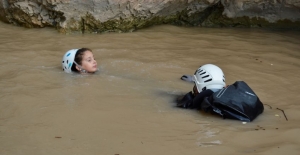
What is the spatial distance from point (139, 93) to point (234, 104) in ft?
4.51

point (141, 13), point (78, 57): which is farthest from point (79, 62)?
point (141, 13)

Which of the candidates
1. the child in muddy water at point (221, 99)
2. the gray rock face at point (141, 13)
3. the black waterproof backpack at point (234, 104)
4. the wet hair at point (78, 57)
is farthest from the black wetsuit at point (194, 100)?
the gray rock face at point (141, 13)

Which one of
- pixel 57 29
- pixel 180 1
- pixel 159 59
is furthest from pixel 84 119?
pixel 180 1

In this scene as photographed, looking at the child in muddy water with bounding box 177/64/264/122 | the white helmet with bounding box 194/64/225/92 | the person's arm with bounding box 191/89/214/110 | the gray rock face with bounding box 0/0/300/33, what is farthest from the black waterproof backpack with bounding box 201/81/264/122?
the gray rock face with bounding box 0/0/300/33

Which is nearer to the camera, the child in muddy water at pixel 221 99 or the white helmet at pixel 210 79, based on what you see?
the child in muddy water at pixel 221 99

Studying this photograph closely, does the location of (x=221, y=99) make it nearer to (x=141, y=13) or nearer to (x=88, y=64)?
(x=88, y=64)

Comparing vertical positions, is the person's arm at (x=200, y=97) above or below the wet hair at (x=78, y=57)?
above

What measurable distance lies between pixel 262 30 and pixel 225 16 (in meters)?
0.85

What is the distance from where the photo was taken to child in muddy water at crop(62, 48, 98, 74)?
647 centimetres

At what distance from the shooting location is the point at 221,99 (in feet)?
15.5

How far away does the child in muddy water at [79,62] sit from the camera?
6.47 metres

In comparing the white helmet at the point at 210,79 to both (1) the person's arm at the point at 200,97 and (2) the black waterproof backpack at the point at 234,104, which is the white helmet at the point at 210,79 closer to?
(1) the person's arm at the point at 200,97

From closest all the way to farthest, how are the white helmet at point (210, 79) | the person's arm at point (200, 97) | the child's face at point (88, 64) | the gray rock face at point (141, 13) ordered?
the person's arm at point (200, 97)
the white helmet at point (210, 79)
the child's face at point (88, 64)
the gray rock face at point (141, 13)

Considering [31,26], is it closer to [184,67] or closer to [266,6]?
[184,67]
